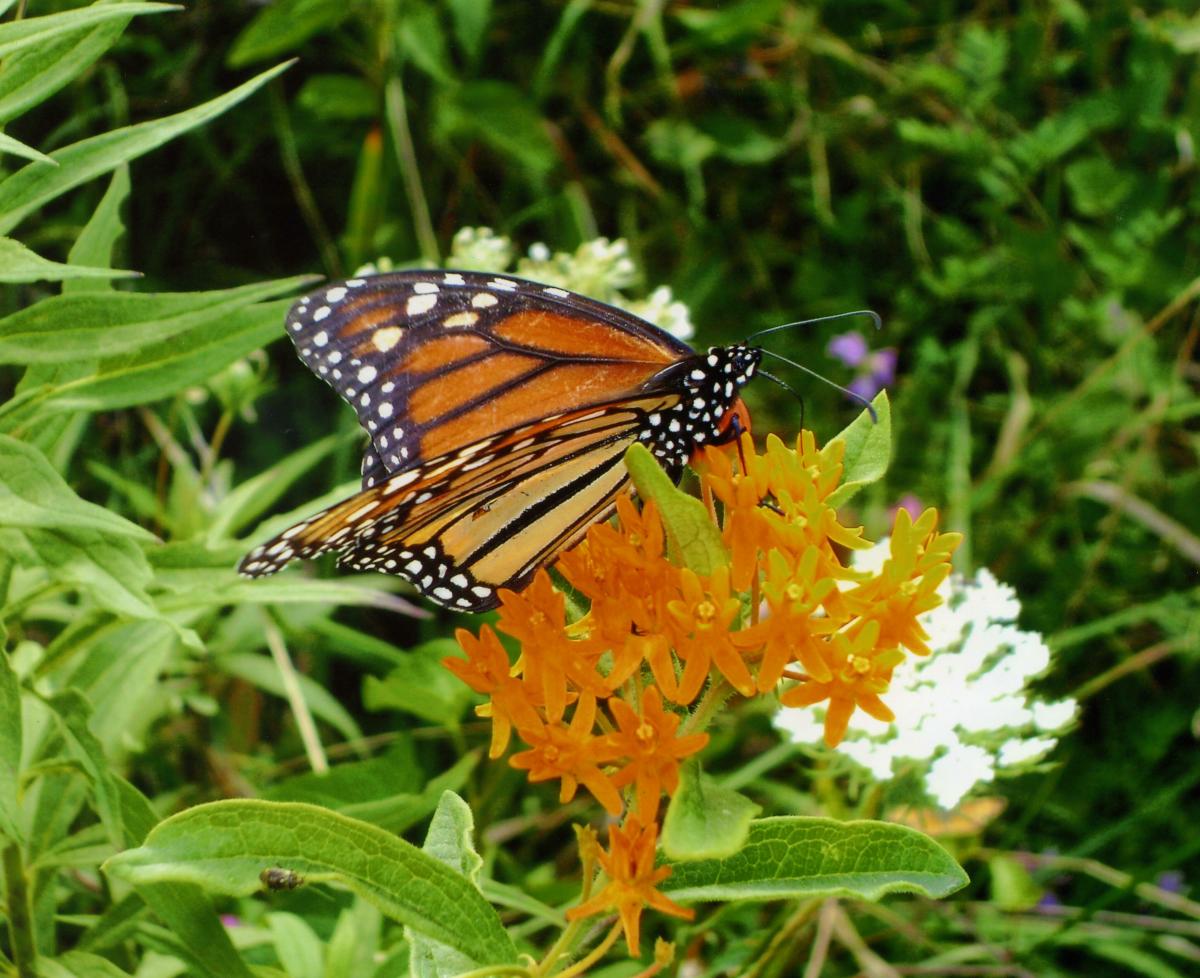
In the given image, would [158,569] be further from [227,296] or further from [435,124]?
[435,124]

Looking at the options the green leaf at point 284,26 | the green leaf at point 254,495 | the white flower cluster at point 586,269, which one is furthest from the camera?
the green leaf at point 284,26

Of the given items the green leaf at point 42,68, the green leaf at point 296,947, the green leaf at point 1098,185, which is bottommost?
the green leaf at point 296,947

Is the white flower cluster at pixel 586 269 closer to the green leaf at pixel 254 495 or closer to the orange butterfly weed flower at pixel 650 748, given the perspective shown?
the green leaf at pixel 254 495

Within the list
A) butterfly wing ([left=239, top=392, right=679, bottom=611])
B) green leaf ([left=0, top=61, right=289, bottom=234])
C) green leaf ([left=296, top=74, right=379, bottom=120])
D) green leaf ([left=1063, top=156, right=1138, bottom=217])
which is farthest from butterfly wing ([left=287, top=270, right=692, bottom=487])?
green leaf ([left=1063, top=156, right=1138, bottom=217])

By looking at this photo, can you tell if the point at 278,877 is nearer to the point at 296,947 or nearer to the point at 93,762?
the point at 93,762

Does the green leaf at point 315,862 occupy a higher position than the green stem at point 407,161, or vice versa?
→ the green stem at point 407,161

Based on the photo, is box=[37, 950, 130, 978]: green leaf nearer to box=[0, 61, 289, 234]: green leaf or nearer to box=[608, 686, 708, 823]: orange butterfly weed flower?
box=[608, 686, 708, 823]: orange butterfly weed flower

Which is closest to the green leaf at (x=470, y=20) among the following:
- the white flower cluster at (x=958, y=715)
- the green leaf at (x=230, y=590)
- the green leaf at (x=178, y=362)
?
the green leaf at (x=178, y=362)

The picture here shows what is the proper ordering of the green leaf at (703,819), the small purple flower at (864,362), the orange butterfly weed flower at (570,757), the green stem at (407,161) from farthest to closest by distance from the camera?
the small purple flower at (864,362)
the green stem at (407,161)
the orange butterfly weed flower at (570,757)
the green leaf at (703,819)
